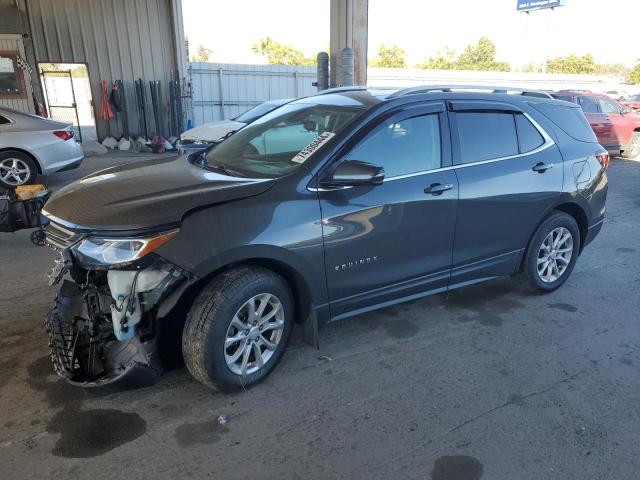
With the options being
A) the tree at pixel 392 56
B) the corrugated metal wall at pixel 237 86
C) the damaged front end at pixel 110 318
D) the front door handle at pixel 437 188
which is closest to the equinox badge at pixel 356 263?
the front door handle at pixel 437 188

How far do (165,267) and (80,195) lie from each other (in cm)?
88

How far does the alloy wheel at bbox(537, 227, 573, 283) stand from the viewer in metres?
4.54

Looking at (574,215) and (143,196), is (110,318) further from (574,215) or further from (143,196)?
(574,215)

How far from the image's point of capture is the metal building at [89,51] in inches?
539

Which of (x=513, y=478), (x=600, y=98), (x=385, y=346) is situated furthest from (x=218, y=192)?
(x=600, y=98)

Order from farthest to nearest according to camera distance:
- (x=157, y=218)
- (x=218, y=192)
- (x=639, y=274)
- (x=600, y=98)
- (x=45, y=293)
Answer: (x=600, y=98), (x=639, y=274), (x=45, y=293), (x=218, y=192), (x=157, y=218)

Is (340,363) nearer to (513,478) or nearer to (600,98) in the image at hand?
(513,478)

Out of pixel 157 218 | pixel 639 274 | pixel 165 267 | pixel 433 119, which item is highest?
pixel 433 119

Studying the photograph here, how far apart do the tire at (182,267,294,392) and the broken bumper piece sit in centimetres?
21

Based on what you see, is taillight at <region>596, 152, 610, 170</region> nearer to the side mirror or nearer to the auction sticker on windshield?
the side mirror

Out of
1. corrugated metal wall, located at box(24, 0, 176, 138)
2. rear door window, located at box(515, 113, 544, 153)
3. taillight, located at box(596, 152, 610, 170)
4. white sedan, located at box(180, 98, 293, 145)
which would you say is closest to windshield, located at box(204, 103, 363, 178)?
rear door window, located at box(515, 113, 544, 153)

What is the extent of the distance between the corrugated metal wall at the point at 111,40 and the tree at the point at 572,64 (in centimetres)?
7861

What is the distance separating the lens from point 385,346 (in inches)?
145

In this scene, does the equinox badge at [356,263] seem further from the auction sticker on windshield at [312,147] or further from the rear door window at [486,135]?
the rear door window at [486,135]
